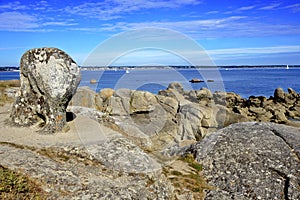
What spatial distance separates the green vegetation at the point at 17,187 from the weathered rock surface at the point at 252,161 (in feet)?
22.6

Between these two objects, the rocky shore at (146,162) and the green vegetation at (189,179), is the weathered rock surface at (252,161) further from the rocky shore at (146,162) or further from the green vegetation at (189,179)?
the green vegetation at (189,179)

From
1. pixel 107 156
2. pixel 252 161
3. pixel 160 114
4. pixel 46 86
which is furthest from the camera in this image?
pixel 160 114

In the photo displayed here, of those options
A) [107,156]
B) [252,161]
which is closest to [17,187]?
[107,156]

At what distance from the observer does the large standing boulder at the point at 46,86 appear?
15242 millimetres

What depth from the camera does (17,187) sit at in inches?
364

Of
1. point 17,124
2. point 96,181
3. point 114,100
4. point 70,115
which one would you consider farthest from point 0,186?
point 114,100

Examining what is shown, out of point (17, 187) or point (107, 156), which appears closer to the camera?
point (17, 187)

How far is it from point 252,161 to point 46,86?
34.6 feet

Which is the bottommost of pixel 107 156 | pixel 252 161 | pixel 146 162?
pixel 252 161

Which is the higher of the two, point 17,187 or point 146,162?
point 17,187

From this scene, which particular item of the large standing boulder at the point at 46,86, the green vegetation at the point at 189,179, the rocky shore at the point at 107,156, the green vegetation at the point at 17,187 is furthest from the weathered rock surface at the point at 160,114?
the green vegetation at the point at 17,187

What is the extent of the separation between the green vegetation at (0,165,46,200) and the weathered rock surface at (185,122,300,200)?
6884mm

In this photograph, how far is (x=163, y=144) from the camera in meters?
26.5

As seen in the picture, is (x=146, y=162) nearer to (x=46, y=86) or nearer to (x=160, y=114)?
(x=46, y=86)
